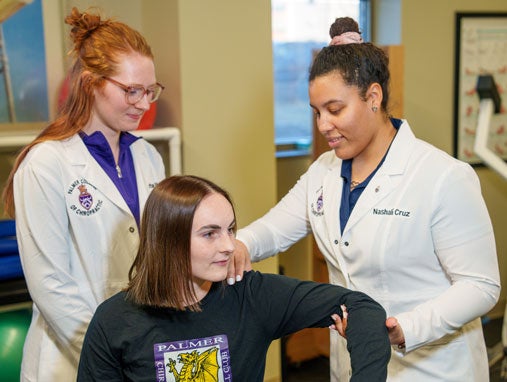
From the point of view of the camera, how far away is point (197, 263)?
4.37 feet

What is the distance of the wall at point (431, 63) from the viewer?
3594 mm

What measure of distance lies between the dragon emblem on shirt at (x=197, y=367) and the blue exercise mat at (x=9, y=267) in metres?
1.16

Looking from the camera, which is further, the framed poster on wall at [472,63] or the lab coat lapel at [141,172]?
the framed poster on wall at [472,63]

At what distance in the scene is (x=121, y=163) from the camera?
66.9 inches

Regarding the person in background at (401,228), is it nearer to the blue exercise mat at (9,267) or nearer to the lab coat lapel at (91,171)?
the lab coat lapel at (91,171)

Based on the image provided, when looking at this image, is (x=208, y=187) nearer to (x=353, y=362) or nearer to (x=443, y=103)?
(x=353, y=362)

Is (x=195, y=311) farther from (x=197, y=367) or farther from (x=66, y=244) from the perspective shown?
(x=66, y=244)

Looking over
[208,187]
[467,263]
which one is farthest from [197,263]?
[467,263]

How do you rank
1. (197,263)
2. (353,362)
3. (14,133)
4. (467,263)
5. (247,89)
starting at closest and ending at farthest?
(353,362)
(197,263)
(467,263)
(14,133)
(247,89)

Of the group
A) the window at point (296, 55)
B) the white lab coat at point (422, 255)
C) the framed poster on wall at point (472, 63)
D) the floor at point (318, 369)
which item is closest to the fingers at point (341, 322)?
the white lab coat at point (422, 255)

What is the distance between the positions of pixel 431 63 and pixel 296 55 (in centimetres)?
80

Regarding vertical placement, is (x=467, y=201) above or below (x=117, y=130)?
below

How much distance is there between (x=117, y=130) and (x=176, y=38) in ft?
3.57

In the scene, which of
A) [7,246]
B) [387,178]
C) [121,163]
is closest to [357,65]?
[387,178]
